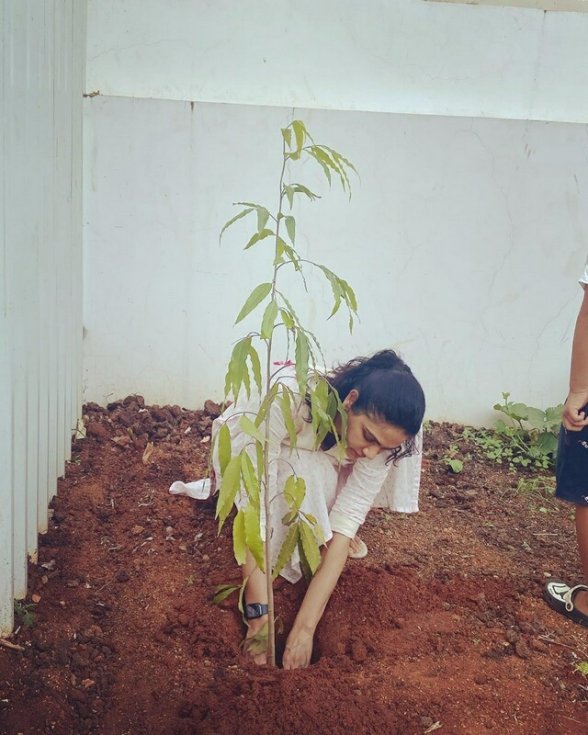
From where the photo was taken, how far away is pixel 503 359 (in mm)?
3717

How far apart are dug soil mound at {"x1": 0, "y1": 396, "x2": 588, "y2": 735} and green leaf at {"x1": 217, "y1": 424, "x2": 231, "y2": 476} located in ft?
A: 2.18

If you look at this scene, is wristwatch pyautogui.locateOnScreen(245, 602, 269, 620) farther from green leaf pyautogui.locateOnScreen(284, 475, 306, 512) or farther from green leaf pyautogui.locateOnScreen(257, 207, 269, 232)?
green leaf pyautogui.locateOnScreen(257, 207, 269, 232)

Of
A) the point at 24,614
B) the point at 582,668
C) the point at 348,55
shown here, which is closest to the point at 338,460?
the point at 582,668

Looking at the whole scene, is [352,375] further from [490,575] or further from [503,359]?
[503,359]

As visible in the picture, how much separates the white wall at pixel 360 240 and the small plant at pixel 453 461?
0.38 m

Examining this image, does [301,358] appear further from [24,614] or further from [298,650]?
[24,614]

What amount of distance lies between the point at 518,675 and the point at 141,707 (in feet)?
3.25

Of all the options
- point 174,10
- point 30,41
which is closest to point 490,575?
point 30,41

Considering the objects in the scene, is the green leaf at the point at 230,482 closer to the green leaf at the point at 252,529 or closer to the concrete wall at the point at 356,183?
the green leaf at the point at 252,529

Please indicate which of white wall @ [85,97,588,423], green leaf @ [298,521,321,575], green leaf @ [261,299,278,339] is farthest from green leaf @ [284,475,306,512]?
white wall @ [85,97,588,423]

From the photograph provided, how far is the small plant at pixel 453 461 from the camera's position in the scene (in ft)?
10.9

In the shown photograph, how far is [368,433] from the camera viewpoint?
201cm

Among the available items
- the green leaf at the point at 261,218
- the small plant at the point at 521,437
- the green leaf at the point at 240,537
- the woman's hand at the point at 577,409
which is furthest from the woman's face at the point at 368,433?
the small plant at the point at 521,437

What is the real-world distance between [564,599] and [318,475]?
33.8 inches
